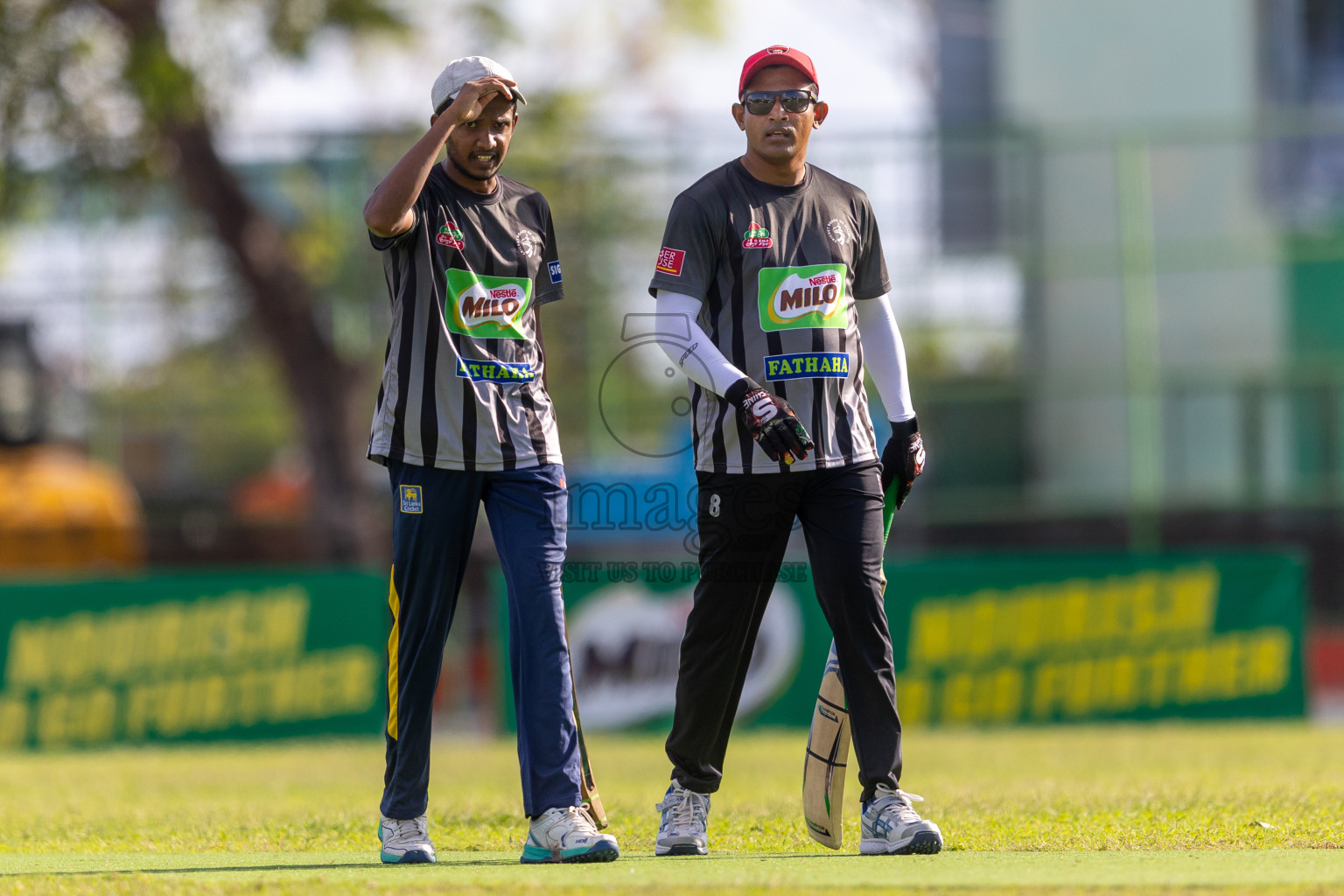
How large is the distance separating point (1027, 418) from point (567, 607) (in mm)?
6779

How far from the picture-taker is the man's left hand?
17.1 ft

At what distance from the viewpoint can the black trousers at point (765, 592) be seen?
4.92 meters

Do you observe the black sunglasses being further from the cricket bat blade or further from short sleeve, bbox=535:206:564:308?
the cricket bat blade

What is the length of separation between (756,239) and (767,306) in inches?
8.2

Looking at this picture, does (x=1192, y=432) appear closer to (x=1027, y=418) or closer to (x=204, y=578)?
(x=1027, y=418)

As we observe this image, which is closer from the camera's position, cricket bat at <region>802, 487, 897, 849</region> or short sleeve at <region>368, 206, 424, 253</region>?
short sleeve at <region>368, 206, 424, 253</region>

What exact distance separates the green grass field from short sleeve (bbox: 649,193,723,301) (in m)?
1.72

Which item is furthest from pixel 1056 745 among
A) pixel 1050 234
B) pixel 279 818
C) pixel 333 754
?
pixel 1050 234

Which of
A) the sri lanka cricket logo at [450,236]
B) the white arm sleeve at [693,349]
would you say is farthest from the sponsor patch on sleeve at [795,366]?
the sri lanka cricket logo at [450,236]

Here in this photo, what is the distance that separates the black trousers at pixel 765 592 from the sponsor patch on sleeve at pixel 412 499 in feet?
2.82

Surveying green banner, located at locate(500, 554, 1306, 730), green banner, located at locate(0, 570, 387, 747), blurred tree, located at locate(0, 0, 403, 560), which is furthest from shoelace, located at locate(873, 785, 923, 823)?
blurred tree, located at locate(0, 0, 403, 560)

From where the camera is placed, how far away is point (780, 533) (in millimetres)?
5027

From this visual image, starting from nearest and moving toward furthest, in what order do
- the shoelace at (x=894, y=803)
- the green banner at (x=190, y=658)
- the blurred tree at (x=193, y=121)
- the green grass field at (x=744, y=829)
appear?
the green grass field at (x=744, y=829) → the shoelace at (x=894, y=803) → the green banner at (x=190, y=658) → the blurred tree at (x=193, y=121)

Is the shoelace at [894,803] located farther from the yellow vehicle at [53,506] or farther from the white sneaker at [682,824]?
the yellow vehicle at [53,506]
